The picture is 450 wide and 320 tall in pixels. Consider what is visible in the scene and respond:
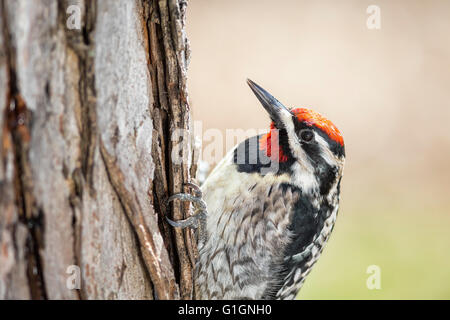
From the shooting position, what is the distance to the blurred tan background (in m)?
5.53

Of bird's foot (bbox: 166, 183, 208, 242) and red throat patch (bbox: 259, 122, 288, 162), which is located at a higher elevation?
red throat patch (bbox: 259, 122, 288, 162)

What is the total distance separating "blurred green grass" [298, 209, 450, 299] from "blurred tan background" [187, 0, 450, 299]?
0.01 meters

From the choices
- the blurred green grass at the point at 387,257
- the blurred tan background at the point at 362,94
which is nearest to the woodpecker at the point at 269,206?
the blurred green grass at the point at 387,257

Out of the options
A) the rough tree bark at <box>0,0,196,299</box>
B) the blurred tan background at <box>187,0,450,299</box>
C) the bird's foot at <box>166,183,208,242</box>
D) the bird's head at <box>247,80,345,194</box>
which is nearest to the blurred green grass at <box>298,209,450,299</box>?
the blurred tan background at <box>187,0,450,299</box>

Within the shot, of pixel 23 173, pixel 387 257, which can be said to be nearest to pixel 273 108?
pixel 23 173

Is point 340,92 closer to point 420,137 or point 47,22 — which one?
point 420,137

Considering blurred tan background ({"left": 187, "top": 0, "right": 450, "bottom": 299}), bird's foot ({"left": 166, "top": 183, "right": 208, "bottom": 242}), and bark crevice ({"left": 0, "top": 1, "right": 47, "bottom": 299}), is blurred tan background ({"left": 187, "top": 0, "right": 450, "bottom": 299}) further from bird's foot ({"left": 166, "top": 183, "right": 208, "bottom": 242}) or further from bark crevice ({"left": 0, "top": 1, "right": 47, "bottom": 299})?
bark crevice ({"left": 0, "top": 1, "right": 47, "bottom": 299})

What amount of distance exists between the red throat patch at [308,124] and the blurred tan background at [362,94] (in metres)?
2.93

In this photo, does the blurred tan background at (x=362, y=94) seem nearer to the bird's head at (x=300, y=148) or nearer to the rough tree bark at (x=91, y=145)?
the bird's head at (x=300, y=148)

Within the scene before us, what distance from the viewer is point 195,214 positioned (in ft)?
7.00

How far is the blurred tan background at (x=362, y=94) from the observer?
553cm

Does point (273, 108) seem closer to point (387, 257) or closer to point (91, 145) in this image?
point (91, 145)

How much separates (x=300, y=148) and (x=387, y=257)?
10.5ft
